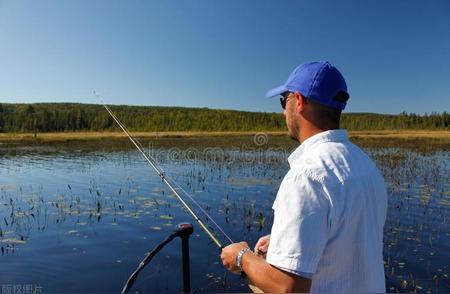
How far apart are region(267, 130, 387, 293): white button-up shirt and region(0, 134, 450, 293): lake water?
556cm

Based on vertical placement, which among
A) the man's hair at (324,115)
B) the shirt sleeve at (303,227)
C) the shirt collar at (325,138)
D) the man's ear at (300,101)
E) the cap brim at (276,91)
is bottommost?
the shirt sleeve at (303,227)

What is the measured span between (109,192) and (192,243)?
7532 millimetres

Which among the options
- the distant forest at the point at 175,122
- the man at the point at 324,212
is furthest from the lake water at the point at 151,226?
the distant forest at the point at 175,122

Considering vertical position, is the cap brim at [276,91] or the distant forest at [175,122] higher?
the distant forest at [175,122]

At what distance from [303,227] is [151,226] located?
9.93 metres

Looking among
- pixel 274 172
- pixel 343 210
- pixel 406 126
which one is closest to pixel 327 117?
pixel 343 210

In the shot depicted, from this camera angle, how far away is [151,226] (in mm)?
11398

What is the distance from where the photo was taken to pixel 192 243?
9953 millimetres

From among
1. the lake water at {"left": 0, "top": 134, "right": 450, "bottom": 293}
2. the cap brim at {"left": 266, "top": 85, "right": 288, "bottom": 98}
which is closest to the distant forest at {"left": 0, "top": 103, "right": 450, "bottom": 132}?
the lake water at {"left": 0, "top": 134, "right": 450, "bottom": 293}

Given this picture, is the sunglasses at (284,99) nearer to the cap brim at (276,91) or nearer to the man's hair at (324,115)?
the cap brim at (276,91)

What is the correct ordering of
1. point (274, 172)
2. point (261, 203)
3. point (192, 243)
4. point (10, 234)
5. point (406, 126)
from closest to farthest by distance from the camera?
point (192, 243) → point (10, 234) → point (261, 203) → point (274, 172) → point (406, 126)

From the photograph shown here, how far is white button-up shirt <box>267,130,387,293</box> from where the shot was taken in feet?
6.57

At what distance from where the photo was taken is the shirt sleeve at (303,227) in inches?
78.4

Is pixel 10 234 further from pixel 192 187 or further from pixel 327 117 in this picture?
pixel 327 117
